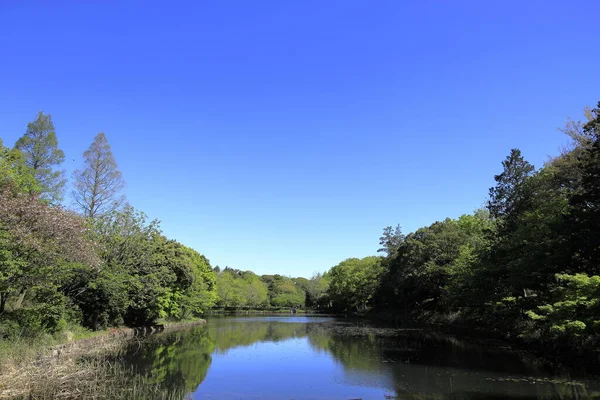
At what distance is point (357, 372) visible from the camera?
17172 mm

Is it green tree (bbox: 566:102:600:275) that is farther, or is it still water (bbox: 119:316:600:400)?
green tree (bbox: 566:102:600:275)

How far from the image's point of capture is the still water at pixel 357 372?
13.4 m

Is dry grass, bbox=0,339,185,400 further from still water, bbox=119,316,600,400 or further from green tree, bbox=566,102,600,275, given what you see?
green tree, bbox=566,102,600,275

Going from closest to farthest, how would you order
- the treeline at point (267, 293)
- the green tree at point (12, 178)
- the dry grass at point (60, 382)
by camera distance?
the dry grass at point (60, 382) → the green tree at point (12, 178) → the treeline at point (267, 293)

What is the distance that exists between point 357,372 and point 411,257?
115ft

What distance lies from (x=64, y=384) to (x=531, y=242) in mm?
22126

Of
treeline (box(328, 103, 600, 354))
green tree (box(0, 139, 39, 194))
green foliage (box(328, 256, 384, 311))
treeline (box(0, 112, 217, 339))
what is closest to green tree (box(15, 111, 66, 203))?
treeline (box(0, 112, 217, 339))

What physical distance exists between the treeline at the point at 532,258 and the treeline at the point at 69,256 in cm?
1905

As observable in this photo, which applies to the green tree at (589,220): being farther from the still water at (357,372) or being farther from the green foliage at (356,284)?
the green foliage at (356,284)

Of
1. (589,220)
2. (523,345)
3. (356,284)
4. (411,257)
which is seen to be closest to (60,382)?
(589,220)

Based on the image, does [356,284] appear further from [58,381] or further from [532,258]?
[58,381]

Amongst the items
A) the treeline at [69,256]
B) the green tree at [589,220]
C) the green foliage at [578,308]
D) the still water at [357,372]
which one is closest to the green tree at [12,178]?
the treeline at [69,256]

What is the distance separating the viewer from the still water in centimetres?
1344

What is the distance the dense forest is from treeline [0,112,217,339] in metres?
0.07
